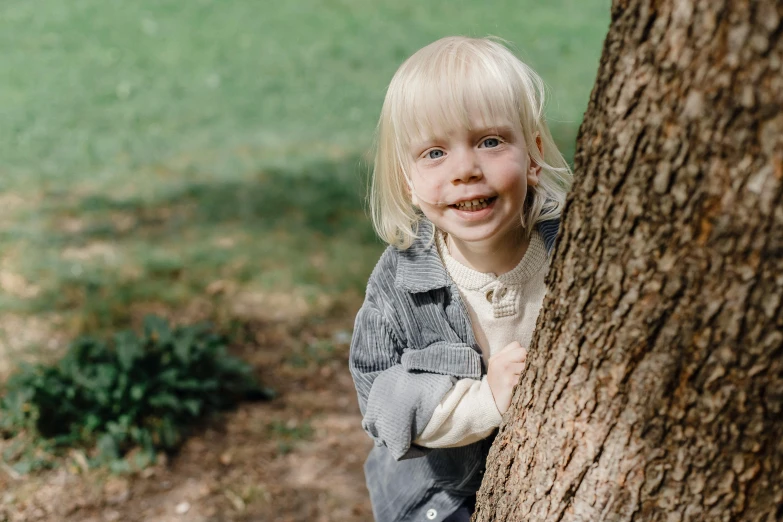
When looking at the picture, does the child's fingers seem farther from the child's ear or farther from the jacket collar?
the child's ear

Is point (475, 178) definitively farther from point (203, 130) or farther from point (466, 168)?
point (203, 130)

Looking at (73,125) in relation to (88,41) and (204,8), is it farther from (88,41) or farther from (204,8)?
(204,8)

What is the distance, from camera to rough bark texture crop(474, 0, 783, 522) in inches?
37.8

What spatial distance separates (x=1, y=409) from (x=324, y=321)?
5.25 feet

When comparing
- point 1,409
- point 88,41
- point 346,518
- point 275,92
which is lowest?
point 346,518

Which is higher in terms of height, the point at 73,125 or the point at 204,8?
the point at 204,8

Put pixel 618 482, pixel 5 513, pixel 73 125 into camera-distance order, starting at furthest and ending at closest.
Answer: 1. pixel 73 125
2. pixel 5 513
3. pixel 618 482

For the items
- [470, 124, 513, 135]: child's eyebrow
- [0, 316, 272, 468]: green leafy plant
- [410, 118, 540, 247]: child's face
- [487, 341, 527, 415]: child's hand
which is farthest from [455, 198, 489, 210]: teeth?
[0, 316, 272, 468]: green leafy plant

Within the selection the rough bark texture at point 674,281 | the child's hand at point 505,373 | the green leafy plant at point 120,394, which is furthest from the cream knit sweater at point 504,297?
the green leafy plant at point 120,394

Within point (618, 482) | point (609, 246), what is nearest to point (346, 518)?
point (618, 482)

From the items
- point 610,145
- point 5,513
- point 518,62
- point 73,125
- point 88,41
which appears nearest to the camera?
point 610,145

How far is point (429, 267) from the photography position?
183cm

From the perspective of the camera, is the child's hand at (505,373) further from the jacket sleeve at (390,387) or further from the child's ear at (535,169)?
the child's ear at (535,169)

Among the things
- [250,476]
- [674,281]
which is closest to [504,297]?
[674,281]
